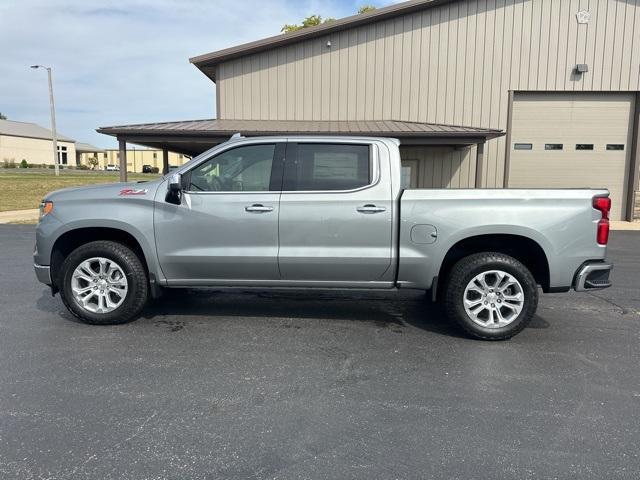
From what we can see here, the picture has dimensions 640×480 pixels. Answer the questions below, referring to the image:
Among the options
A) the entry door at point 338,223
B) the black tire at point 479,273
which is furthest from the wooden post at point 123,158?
the black tire at point 479,273

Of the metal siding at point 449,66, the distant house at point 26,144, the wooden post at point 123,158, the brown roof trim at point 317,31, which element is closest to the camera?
the wooden post at point 123,158

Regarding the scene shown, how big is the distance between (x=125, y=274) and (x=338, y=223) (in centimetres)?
215

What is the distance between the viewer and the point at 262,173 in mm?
4758

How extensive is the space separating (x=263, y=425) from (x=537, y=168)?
15.2 metres

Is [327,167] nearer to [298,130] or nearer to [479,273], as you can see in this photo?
[479,273]

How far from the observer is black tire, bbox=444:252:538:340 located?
445 centimetres

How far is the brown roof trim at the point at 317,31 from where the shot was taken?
1470 cm

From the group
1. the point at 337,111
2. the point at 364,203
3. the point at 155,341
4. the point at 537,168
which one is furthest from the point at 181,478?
the point at 537,168

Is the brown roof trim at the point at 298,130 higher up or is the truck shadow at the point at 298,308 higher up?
the brown roof trim at the point at 298,130

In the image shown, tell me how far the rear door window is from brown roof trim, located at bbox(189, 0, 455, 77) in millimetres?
11342

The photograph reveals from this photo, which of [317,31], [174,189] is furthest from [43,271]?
[317,31]

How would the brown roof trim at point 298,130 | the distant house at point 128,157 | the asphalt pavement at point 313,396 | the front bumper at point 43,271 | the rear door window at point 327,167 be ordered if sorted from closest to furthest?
the asphalt pavement at point 313,396
the rear door window at point 327,167
the front bumper at point 43,271
the brown roof trim at point 298,130
the distant house at point 128,157

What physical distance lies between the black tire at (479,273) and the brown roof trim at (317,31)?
12313mm

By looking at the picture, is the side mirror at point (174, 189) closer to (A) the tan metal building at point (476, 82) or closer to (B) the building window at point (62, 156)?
(A) the tan metal building at point (476, 82)
